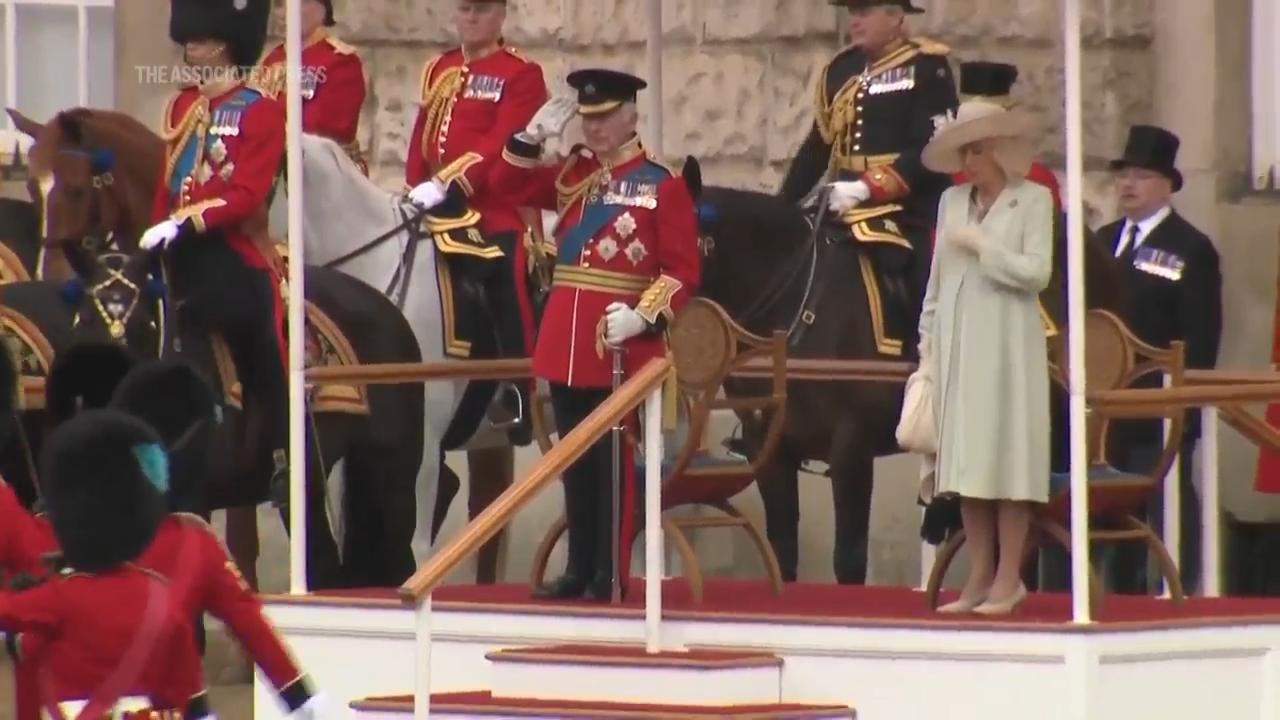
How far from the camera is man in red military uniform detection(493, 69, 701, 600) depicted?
1186 cm

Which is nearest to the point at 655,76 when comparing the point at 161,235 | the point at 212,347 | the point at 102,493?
the point at 212,347

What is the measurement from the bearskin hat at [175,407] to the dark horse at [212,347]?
1.91m

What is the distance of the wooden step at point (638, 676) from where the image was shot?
11211mm

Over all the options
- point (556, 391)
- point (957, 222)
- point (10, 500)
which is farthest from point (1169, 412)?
point (10, 500)

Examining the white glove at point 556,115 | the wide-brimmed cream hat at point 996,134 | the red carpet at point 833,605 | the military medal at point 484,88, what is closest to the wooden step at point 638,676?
the red carpet at point 833,605

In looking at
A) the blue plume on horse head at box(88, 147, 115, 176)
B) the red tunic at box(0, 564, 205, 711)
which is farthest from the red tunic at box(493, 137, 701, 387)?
the red tunic at box(0, 564, 205, 711)

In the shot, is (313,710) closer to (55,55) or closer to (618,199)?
(618,199)

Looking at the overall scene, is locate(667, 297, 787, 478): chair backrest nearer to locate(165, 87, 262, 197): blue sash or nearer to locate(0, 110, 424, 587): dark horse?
locate(0, 110, 424, 587): dark horse

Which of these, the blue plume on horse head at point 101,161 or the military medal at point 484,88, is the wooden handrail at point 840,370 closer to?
the military medal at point 484,88

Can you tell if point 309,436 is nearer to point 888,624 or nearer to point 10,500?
point 888,624

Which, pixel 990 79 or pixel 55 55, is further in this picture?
pixel 55 55

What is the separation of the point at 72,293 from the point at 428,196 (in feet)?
5.33

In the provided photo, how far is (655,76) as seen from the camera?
14094 millimetres

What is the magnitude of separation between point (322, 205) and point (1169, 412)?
3635 millimetres
